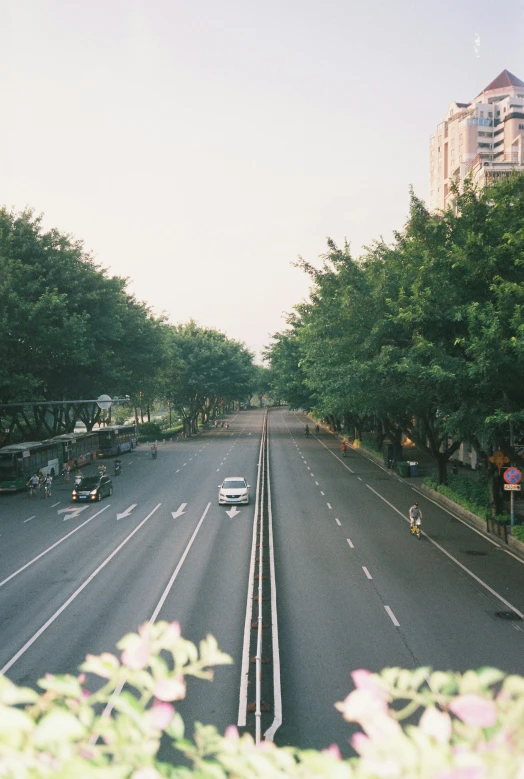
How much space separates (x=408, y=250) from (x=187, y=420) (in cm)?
6611

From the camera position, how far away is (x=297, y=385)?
6938 cm

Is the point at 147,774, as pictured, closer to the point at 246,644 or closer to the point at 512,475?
the point at 246,644

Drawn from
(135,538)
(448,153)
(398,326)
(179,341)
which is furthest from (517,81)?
(135,538)

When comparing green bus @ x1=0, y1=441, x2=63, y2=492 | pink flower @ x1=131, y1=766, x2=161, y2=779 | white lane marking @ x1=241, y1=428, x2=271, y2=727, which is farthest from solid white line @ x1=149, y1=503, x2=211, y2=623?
green bus @ x1=0, y1=441, x2=63, y2=492

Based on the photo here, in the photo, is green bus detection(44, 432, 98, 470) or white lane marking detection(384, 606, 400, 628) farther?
green bus detection(44, 432, 98, 470)

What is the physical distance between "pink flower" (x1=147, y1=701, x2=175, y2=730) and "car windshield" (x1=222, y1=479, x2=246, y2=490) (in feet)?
94.5

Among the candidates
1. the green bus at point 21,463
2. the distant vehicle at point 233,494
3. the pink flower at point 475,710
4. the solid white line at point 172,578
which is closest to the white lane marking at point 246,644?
the solid white line at point 172,578

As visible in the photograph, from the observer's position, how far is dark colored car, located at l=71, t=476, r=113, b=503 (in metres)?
32.6

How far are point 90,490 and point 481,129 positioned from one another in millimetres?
124921

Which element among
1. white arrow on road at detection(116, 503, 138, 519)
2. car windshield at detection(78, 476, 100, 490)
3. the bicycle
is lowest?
white arrow on road at detection(116, 503, 138, 519)

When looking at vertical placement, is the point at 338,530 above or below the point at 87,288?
below

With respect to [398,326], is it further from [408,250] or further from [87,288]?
[87,288]

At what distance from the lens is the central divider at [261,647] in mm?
10562

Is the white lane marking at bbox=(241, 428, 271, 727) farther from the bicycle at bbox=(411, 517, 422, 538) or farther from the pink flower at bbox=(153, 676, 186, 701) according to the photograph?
the pink flower at bbox=(153, 676, 186, 701)
